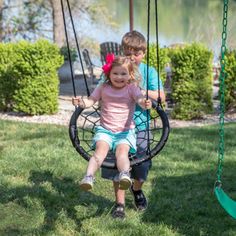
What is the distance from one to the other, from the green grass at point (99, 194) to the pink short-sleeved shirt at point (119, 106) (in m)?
0.68

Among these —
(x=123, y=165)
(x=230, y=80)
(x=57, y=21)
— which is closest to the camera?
(x=123, y=165)

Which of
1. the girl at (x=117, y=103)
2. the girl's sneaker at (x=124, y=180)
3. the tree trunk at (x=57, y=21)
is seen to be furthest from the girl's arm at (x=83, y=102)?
the tree trunk at (x=57, y=21)

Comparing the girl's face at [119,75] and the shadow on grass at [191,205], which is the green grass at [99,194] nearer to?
the shadow on grass at [191,205]

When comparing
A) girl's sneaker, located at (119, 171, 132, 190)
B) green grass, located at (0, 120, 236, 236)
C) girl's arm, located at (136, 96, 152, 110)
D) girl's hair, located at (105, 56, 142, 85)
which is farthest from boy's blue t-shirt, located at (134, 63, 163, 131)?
green grass, located at (0, 120, 236, 236)

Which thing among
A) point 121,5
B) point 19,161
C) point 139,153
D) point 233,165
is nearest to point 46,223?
point 139,153

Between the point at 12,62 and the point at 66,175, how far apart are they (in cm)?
392

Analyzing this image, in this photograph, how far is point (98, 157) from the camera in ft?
10.5

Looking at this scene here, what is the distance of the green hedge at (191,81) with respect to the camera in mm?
7586

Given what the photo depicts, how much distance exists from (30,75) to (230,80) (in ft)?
9.75

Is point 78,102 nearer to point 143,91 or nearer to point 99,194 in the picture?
point 143,91

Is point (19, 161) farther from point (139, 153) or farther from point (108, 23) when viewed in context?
point (108, 23)

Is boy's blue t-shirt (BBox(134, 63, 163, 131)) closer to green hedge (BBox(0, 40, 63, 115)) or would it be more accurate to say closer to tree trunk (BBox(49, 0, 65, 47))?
green hedge (BBox(0, 40, 63, 115))

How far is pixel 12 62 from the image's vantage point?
26.6 ft

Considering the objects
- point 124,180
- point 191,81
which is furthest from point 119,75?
point 191,81
